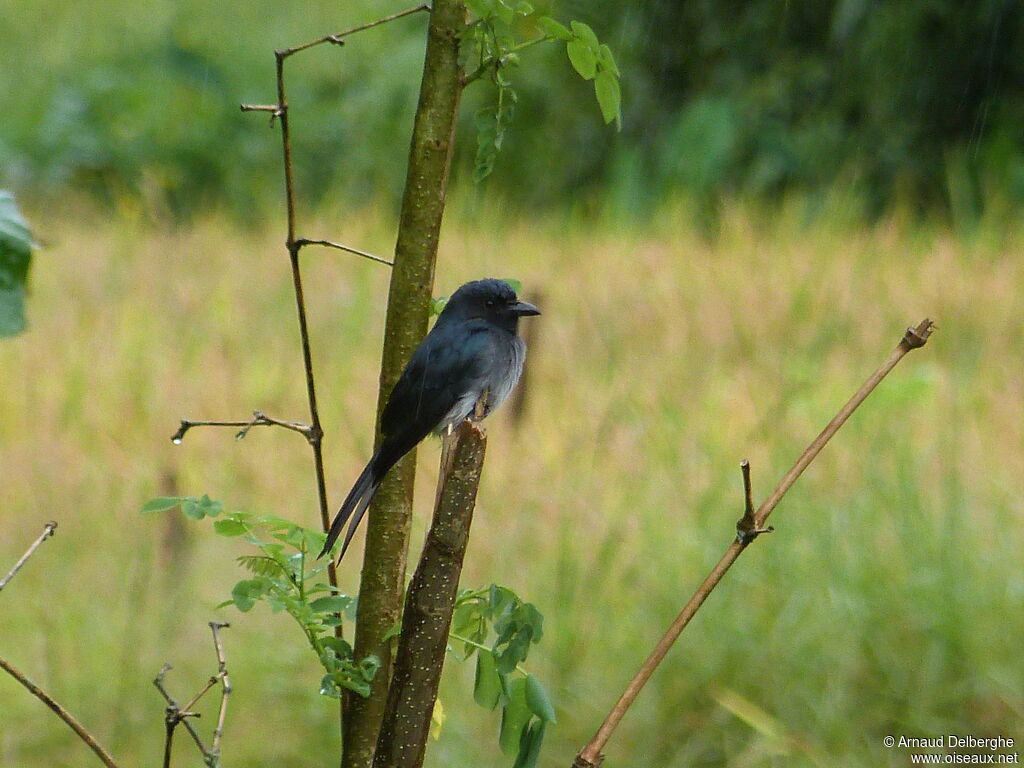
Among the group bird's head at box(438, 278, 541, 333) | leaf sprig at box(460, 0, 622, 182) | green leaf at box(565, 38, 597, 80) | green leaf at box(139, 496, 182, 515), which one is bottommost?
green leaf at box(139, 496, 182, 515)

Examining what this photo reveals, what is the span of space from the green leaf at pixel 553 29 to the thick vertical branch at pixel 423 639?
51 cm

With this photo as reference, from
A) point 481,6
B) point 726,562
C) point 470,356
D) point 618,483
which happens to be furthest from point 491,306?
point 726,562

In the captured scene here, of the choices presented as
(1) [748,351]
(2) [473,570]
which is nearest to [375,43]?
(1) [748,351]

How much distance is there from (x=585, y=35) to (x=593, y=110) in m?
7.90

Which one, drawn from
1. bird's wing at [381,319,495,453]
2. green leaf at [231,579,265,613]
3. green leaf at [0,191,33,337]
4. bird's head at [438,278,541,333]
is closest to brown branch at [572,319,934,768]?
green leaf at [231,579,265,613]

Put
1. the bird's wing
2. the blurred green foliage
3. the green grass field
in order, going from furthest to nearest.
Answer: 1. the blurred green foliage
2. the green grass field
3. the bird's wing

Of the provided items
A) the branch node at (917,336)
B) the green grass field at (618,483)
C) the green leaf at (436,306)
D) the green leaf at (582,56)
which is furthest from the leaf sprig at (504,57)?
the green grass field at (618,483)

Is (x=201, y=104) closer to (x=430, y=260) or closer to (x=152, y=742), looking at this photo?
(x=152, y=742)

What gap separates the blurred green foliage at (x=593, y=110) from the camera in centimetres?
771

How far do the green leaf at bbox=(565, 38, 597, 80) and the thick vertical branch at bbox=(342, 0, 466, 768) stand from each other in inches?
5.7

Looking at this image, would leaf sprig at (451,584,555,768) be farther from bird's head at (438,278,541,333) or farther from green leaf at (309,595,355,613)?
bird's head at (438,278,541,333)

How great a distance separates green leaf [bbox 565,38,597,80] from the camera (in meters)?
1.42

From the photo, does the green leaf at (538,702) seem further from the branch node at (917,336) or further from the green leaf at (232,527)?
the branch node at (917,336)

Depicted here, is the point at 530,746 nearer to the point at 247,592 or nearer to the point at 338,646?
the point at 338,646
